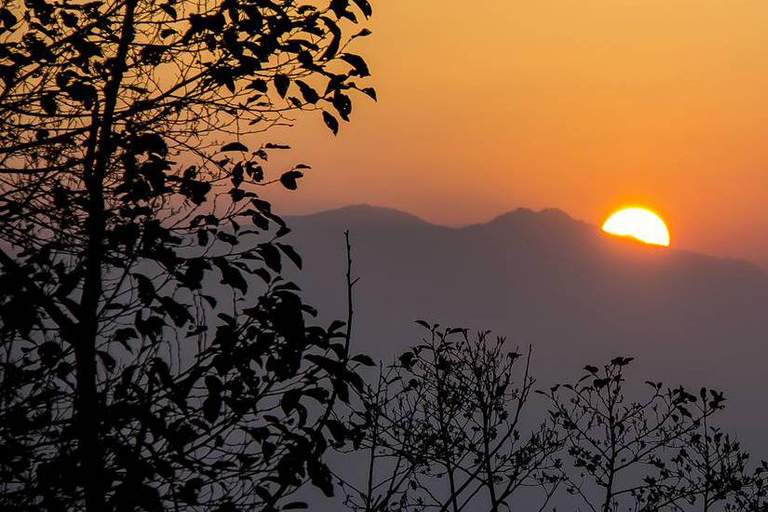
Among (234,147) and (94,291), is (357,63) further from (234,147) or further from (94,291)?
(94,291)

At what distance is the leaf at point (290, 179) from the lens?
5738 mm

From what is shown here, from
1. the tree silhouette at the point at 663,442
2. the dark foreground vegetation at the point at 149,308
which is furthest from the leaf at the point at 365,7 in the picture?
the tree silhouette at the point at 663,442

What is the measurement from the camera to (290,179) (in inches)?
227

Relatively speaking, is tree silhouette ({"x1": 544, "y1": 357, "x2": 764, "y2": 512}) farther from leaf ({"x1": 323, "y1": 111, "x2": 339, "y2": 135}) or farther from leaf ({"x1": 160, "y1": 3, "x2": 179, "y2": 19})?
leaf ({"x1": 160, "y1": 3, "x2": 179, "y2": 19})

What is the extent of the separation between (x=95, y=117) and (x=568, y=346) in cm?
19830

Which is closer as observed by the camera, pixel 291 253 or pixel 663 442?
pixel 291 253

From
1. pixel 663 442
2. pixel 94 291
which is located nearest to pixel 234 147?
pixel 94 291

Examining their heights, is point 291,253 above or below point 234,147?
below

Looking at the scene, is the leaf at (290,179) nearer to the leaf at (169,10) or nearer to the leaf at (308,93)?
the leaf at (308,93)

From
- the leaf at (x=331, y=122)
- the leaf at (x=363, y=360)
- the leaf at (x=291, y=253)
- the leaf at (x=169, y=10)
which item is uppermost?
the leaf at (x=169, y=10)

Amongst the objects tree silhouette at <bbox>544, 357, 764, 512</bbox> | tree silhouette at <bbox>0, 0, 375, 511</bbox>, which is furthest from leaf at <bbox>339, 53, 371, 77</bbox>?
tree silhouette at <bbox>544, 357, 764, 512</bbox>

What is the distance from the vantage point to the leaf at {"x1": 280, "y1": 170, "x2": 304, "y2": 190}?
5738mm

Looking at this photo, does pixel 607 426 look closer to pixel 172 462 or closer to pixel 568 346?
pixel 172 462

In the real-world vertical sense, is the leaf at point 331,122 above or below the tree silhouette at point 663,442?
below
